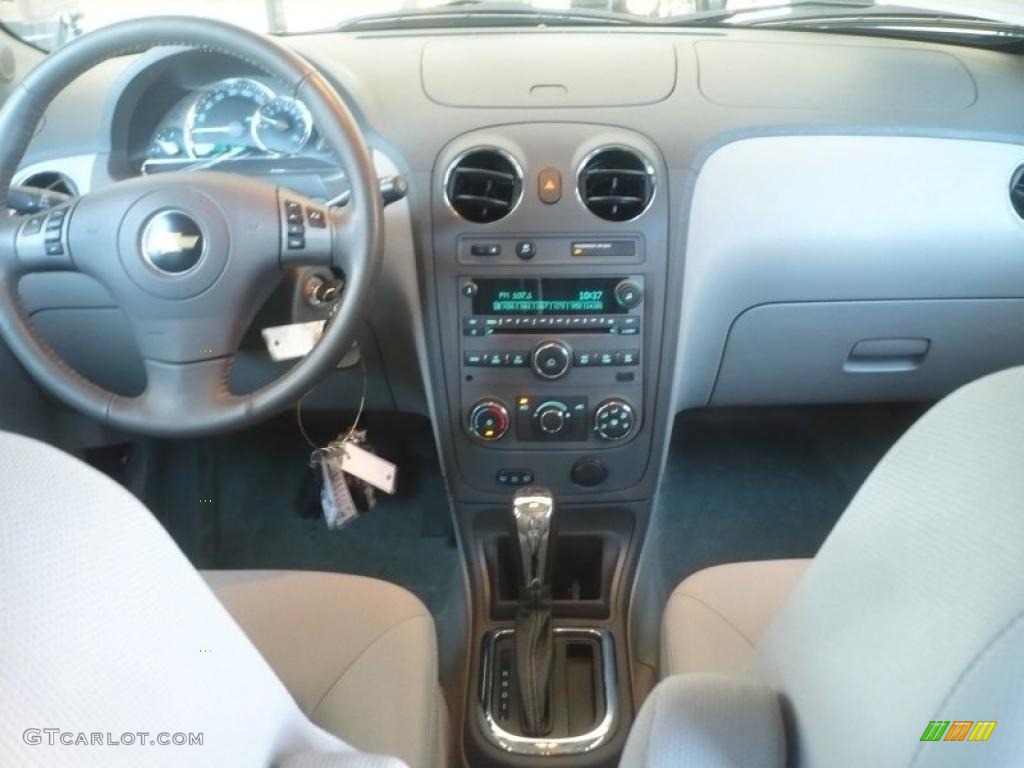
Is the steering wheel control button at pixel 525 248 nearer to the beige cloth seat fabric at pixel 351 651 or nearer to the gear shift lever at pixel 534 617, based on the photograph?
the gear shift lever at pixel 534 617

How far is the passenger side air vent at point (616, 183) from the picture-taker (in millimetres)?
1287

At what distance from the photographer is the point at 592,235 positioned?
129cm

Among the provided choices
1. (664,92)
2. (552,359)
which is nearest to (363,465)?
(552,359)

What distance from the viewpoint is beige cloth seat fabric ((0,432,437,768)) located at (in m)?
0.40

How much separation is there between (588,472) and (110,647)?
3.46 ft

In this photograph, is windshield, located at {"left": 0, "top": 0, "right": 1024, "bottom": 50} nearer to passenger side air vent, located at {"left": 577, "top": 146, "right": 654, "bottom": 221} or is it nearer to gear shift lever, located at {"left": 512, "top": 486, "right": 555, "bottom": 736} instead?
passenger side air vent, located at {"left": 577, "top": 146, "right": 654, "bottom": 221}

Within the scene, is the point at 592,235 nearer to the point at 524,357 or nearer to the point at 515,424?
the point at 524,357

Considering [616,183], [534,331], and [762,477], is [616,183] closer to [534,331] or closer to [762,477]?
[534,331]

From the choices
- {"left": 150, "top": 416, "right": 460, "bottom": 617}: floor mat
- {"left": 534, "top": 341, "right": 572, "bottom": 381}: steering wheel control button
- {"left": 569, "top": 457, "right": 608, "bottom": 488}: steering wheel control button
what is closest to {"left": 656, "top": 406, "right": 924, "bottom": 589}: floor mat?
{"left": 569, "top": 457, "right": 608, "bottom": 488}: steering wheel control button

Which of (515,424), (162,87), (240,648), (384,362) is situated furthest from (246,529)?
(240,648)

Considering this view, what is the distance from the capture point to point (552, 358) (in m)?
1.34

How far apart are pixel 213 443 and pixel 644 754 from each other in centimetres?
127

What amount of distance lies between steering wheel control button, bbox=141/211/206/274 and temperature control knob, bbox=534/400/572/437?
21.3 inches

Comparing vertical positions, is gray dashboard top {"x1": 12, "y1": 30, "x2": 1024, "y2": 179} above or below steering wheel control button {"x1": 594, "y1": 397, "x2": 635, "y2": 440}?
above
